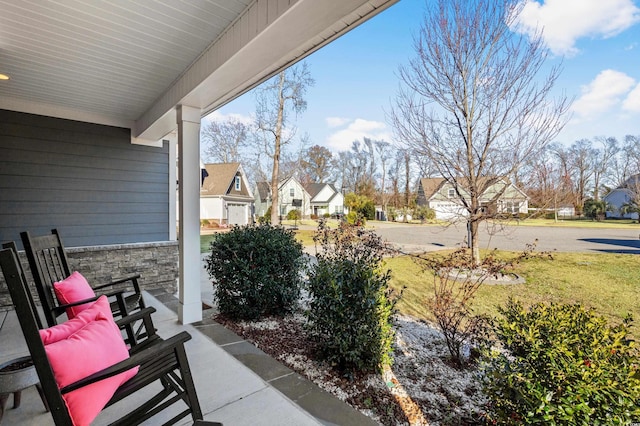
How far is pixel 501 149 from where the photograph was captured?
5492 mm

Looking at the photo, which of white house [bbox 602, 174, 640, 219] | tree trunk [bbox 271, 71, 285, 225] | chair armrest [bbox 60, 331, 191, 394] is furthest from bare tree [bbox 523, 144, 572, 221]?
tree trunk [bbox 271, 71, 285, 225]

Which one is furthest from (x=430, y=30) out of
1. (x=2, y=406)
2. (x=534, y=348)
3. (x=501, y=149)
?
(x=2, y=406)

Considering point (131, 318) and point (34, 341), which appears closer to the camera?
point (34, 341)

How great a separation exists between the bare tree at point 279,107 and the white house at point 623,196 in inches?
435

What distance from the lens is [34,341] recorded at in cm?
115

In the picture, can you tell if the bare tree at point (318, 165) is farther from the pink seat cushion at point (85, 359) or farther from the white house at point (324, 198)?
the pink seat cushion at point (85, 359)

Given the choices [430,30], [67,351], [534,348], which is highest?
[430,30]

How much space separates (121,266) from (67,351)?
13.3ft

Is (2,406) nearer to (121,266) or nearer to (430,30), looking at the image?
(121,266)

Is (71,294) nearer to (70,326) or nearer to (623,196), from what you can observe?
(70,326)

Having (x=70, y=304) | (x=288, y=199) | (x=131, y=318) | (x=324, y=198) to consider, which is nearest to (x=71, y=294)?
(x=70, y=304)

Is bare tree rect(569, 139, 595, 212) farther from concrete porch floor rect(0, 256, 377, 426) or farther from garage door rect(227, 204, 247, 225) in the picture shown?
garage door rect(227, 204, 247, 225)

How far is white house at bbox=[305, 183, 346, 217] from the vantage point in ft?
101

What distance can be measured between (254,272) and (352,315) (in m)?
1.45
